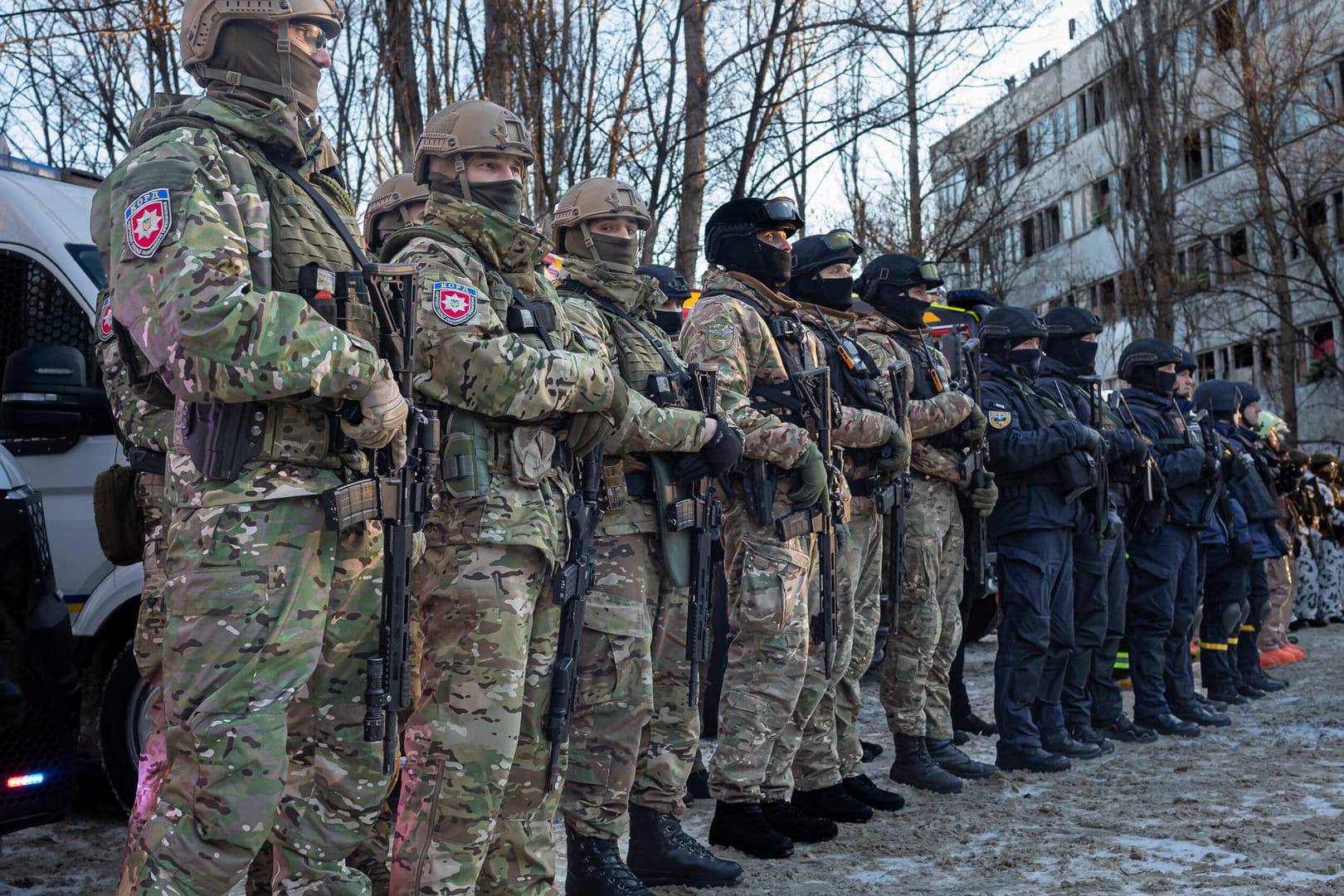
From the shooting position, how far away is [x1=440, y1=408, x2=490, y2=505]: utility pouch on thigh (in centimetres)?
340

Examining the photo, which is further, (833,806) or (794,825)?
(833,806)

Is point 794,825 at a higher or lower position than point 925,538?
lower

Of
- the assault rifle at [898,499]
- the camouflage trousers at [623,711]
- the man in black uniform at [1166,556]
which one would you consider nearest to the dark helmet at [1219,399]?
the man in black uniform at [1166,556]

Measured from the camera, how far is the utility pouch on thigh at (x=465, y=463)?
340 cm

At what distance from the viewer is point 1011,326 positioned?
7082mm

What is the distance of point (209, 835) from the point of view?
8.55 ft

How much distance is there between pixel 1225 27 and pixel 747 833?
79.2ft

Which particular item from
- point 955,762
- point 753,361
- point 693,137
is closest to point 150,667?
point 753,361

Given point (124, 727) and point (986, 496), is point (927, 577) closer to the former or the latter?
point (986, 496)

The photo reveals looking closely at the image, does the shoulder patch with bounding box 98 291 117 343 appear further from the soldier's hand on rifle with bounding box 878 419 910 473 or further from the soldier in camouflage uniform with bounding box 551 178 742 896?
the soldier's hand on rifle with bounding box 878 419 910 473

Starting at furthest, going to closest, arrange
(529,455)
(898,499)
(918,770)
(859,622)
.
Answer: (918,770), (898,499), (859,622), (529,455)

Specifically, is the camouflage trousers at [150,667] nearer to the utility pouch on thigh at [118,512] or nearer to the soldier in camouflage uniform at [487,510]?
the utility pouch on thigh at [118,512]

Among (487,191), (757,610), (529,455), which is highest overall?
(487,191)

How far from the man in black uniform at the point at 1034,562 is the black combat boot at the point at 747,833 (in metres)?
2.05
